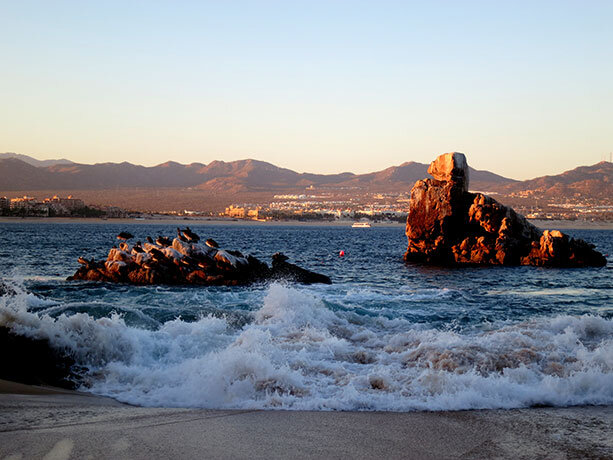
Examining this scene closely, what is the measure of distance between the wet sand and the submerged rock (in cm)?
1797

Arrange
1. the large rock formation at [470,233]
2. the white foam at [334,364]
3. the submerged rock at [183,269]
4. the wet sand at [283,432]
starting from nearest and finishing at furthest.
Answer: the wet sand at [283,432]
the white foam at [334,364]
the submerged rock at [183,269]
the large rock formation at [470,233]

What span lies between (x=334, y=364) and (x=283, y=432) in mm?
3774

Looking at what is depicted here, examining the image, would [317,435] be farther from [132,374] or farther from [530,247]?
[530,247]

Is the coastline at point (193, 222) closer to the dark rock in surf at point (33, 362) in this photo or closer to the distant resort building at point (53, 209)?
the distant resort building at point (53, 209)

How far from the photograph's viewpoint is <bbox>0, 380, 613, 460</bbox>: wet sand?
254 inches

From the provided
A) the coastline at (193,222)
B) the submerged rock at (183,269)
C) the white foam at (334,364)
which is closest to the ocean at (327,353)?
the white foam at (334,364)

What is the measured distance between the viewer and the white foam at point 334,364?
898 centimetres

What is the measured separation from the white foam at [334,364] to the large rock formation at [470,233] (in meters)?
28.0

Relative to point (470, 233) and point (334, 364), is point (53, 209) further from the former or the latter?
point (334, 364)

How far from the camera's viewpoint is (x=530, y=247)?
4222 cm

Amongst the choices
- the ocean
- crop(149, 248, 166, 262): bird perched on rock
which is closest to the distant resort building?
crop(149, 248, 166, 262): bird perched on rock

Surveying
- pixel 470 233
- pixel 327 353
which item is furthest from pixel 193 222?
pixel 327 353

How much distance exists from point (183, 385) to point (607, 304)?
17.9 m

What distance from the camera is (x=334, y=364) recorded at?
431 inches
